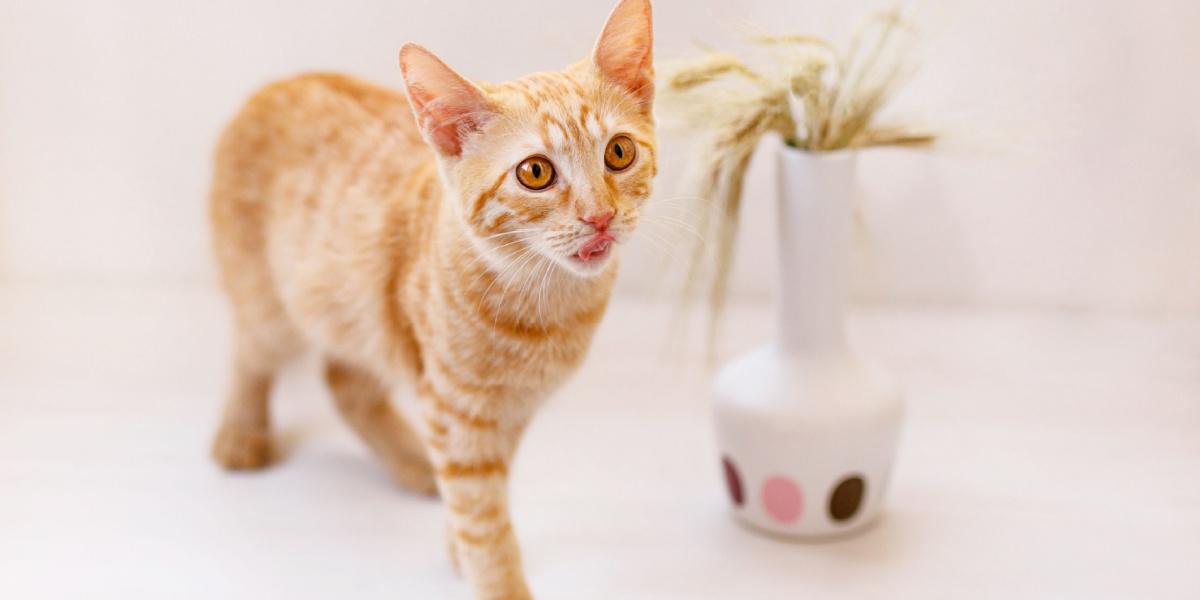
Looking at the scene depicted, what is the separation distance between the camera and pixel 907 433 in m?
1.66

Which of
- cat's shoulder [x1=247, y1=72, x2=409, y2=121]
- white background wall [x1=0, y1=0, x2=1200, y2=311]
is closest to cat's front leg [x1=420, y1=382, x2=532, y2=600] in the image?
cat's shoulder [x1=247, y1=72, x2=409, y2=121]

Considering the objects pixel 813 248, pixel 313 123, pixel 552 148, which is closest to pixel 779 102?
pixel 813 248

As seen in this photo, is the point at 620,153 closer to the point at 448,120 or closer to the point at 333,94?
the point at 448,120

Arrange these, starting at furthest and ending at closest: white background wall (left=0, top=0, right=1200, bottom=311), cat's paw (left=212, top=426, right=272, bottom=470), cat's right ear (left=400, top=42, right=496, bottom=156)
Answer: white background wall (left=0, top=0, right=1200, bottom=311)
cat's paw (left=212, top=426, right=272, bottom=470)
cat's right ear (left=400, top=42, right=496, bottom=156)

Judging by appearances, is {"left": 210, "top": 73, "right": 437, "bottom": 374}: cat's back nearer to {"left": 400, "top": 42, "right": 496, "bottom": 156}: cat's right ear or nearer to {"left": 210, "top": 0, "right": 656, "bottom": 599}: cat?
{"left": 210, "top": 0, "right": 656, "bottom": 599}: cat

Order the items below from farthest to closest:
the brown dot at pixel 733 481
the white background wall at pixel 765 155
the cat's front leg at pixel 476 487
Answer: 1. the white background wall at pixel 765 155
2. the brown dot at pixel 733 481
3. the cat's front leg at pixel 476 487

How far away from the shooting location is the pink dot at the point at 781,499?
4.56 ft

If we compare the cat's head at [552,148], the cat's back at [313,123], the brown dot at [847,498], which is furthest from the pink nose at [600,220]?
the brown dot at [847,498]

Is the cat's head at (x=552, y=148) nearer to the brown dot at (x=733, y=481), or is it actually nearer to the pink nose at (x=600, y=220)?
the pink nose at (x=600, y=220)

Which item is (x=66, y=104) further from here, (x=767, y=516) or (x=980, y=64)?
(x=980, y=64)

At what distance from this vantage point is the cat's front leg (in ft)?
4.00

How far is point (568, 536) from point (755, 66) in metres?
0.62

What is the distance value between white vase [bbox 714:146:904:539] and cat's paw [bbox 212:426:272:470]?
0.64 m

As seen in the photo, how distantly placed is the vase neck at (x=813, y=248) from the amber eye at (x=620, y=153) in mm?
291
